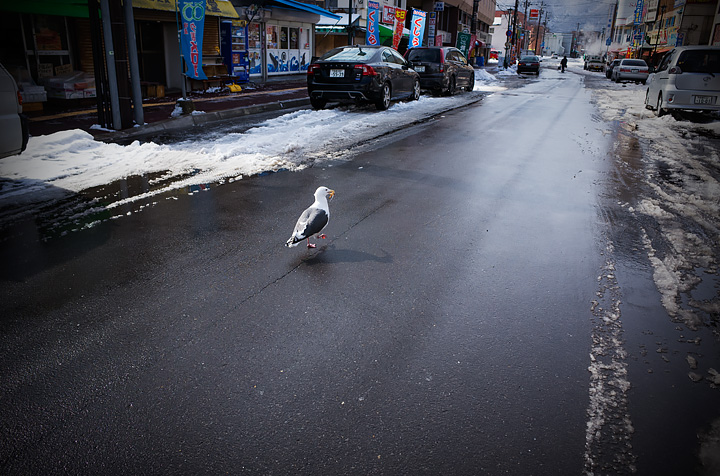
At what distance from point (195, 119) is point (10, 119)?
636cm

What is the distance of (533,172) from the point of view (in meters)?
7.95

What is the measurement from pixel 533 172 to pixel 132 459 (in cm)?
707

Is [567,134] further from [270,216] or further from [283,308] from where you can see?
[283,308]

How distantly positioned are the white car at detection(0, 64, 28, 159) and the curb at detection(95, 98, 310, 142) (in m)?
3.50

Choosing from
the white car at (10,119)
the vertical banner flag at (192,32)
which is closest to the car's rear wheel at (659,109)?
the vertical banner flag at (192,32)

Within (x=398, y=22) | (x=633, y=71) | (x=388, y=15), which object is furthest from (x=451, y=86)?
(x=633, y=71)

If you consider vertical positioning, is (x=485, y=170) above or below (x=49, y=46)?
below

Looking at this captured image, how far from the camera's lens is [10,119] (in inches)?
234

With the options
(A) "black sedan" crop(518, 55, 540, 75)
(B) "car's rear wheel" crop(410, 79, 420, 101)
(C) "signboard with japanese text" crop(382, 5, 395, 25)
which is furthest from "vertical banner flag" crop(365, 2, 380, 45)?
(A) "black sedan" crop(518, 55, 540, 75)

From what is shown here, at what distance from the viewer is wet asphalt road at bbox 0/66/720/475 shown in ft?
7.91

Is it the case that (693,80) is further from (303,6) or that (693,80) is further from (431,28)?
(431,28)

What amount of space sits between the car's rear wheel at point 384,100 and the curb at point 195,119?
301 centimetres

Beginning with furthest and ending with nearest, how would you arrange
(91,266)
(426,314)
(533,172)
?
1. (533,172)
2. (91,266)
3. (426,314)

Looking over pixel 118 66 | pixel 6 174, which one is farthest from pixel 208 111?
pixel 6 174
